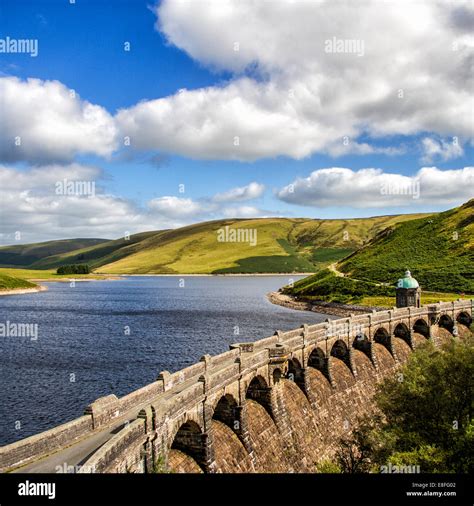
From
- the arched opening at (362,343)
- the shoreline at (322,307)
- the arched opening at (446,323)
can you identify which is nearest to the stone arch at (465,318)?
the arched opening at (446,323)

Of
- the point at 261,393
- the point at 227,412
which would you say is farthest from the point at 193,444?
the point at 261,393

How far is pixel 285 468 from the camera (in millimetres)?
42281

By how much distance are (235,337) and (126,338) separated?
2350 cm

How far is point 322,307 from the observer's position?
519 ft

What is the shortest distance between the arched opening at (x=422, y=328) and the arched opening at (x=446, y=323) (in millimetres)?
→ 7964

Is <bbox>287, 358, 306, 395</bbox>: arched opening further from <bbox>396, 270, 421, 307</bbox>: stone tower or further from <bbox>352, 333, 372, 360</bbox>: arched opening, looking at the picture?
<bbox>396, 270, 421, 307</bbox>: stone tower

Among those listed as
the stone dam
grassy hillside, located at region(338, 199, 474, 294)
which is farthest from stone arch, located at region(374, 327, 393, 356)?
grassy hillside, located at region(338, 199, 474, 294)

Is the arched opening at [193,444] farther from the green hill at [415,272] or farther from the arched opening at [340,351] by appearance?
the green hill at [415,272]

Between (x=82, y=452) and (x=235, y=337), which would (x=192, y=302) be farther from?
(x=82, y=452)

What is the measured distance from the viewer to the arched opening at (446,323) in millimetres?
97438

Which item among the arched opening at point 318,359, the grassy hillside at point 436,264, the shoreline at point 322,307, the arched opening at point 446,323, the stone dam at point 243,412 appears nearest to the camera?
the stone dam at point 243,412

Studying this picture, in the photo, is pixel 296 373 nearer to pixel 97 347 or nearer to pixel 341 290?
pixel 97 347
